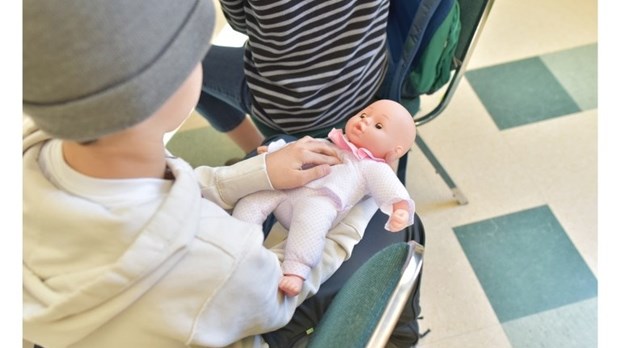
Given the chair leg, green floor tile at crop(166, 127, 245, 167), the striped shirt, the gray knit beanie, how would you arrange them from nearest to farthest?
the gray knit beanie, the striped shirt, the chair leg, green floor tile at crop(166, 127, 245, 167)

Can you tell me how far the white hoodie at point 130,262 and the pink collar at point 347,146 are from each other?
0.38 metres

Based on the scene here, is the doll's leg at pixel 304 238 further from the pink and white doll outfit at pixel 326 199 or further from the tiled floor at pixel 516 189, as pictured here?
the tiled floor at pixel 516 189

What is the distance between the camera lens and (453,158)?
176cm

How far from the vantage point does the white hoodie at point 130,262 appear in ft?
1.92

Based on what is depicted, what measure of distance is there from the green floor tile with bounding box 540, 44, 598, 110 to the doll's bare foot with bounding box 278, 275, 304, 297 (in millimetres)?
1451

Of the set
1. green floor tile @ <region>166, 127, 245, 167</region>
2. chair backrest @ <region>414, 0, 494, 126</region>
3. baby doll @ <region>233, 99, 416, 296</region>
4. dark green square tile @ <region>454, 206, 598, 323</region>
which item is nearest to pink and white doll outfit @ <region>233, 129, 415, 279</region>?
baby doll @ <region>233, 99, 416, 296</region>

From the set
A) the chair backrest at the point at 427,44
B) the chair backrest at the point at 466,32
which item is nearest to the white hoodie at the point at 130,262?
the chair backrest at the point at 427,44

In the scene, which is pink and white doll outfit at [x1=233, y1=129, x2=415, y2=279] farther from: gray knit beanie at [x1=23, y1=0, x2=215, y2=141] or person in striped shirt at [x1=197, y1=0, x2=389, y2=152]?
gray knit beanie at [x1=23, y1=0, x2=215, y2=141]

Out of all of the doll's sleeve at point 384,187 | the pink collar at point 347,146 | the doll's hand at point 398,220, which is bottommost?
the doll's hand at point 398,220

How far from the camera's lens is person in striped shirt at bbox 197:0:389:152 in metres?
1.03

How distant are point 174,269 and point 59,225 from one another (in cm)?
13

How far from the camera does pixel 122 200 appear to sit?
1.95 ft

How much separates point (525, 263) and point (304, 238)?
897 millimetres
